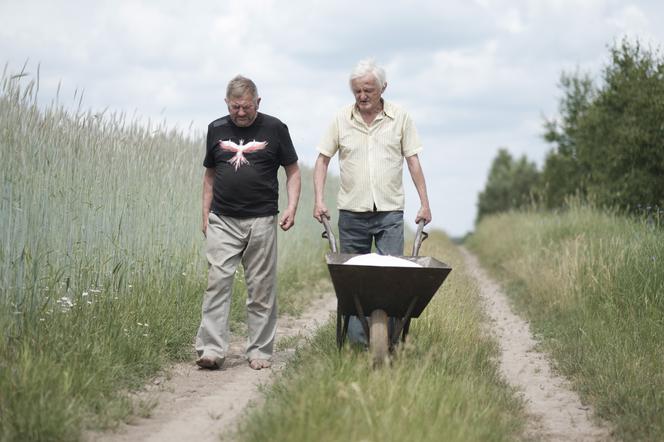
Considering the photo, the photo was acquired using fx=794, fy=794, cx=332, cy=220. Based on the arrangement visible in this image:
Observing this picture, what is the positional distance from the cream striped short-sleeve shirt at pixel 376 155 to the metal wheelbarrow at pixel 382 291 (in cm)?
46

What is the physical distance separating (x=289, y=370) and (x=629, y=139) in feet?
36.1

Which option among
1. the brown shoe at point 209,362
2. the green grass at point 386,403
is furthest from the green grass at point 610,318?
the brown shoe at point 209,362

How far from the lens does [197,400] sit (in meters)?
4.94

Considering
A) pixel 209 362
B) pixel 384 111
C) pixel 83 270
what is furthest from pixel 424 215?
pixel 83 270

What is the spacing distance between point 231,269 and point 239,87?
1306 mm

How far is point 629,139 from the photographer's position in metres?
14.3

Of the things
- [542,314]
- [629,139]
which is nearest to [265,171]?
[542,314]

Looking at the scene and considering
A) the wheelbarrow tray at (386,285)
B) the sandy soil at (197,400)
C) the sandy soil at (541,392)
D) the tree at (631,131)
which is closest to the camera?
the sandy soil at (197,400)

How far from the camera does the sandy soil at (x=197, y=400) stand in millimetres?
4242

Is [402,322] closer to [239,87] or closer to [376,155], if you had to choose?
[376,155]

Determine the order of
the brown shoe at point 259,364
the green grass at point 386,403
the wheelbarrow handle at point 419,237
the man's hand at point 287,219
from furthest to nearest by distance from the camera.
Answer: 1. the brown shoe at point 259,364
2. the man's hand at point 287,219
3. the wheelbarrow handle at point 419,237
4. the green grass at point 386,403

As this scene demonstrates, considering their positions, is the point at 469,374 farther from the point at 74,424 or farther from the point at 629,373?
the point at 74,424

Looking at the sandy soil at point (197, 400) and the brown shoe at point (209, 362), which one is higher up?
the brown shoe at point (209, 362)

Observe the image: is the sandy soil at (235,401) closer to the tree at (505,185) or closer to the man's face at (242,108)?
the man's face at (242,108)
